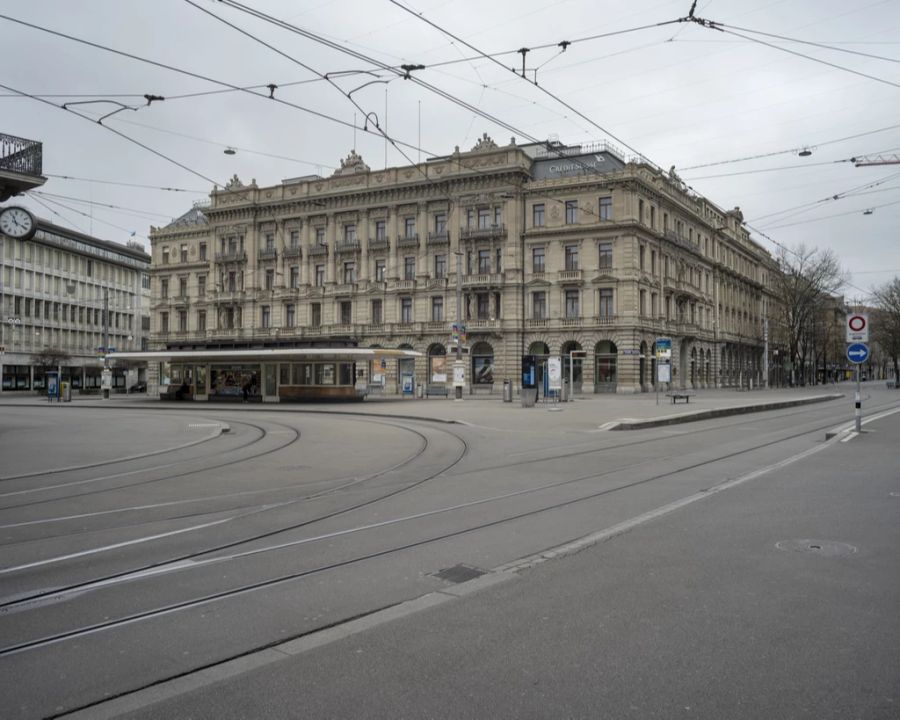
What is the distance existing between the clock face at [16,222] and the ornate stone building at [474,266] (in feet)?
98.3

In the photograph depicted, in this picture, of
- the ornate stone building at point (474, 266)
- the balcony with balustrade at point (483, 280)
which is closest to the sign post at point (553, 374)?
the ornate stone building at point (474, 266)

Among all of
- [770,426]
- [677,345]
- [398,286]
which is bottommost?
[770,426]

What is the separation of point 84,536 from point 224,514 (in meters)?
1.58

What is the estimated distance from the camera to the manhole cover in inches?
250

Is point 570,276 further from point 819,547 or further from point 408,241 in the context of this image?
point 819,547

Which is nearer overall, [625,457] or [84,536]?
[84,536]

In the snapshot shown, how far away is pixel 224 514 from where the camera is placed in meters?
8.52

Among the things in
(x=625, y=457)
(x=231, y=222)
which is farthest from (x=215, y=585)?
(x=231, y=222)

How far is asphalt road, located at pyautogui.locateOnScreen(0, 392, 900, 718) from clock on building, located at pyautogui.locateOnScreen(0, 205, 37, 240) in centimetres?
859

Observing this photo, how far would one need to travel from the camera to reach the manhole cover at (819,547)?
6.35 m

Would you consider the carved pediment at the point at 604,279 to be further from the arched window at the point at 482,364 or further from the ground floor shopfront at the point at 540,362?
the arched window at the point at 482,364

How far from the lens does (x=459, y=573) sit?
5.86m

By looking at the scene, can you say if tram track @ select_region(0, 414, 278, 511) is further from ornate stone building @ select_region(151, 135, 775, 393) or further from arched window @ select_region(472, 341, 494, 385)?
arched window @ select_region(472, 341, 494, 385)

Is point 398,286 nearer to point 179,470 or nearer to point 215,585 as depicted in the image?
point 179,470
